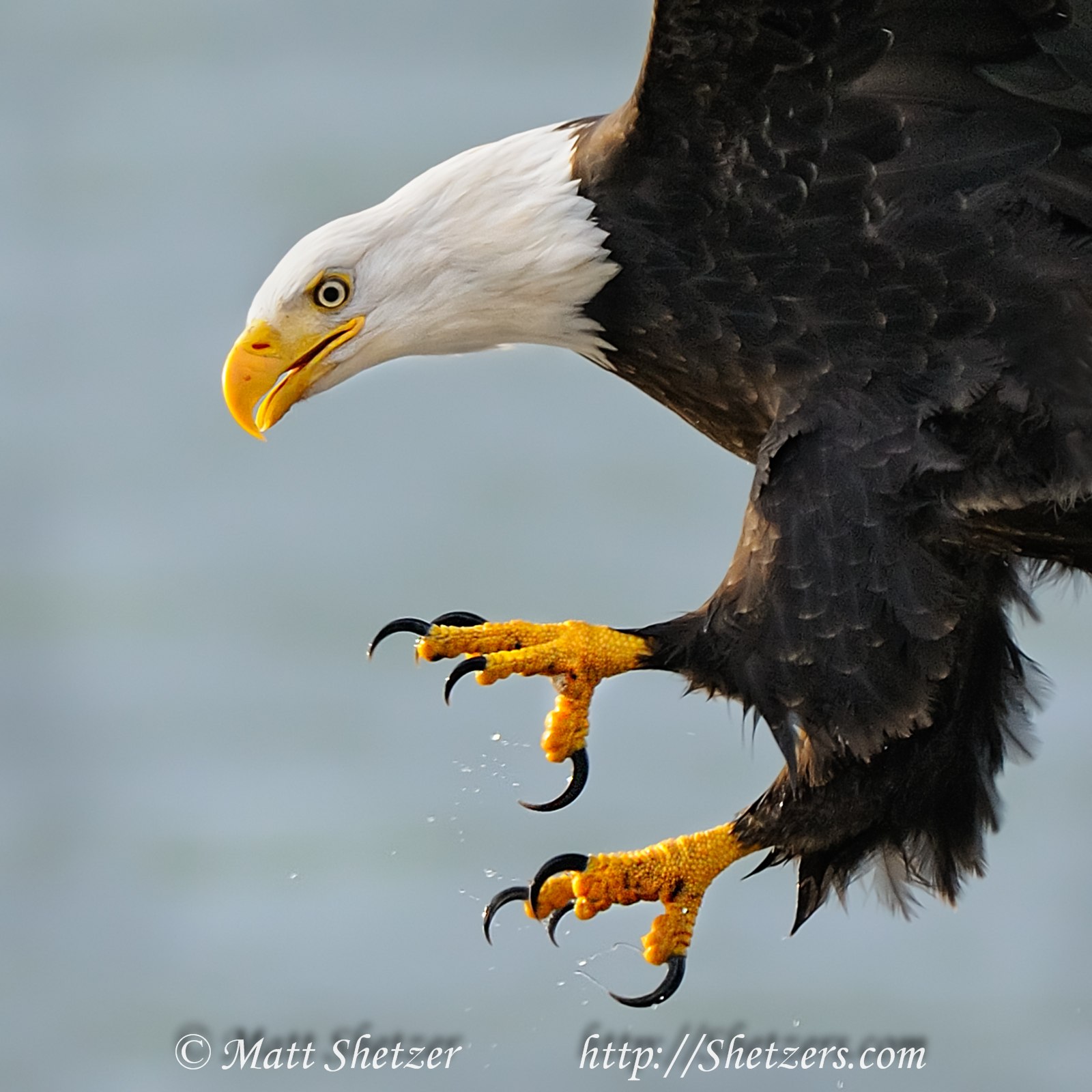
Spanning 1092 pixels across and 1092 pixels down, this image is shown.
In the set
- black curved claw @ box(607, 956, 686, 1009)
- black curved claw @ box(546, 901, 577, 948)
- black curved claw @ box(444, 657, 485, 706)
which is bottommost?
black curved claw @ box(607, 956, 686, 1009)

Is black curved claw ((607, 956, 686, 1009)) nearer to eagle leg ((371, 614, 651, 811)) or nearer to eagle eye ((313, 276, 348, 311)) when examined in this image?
eagle leg ((371, 614, 651, 811))

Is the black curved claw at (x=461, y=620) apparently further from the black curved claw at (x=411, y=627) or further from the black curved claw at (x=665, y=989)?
the black curved claw at (x=665, y=989)

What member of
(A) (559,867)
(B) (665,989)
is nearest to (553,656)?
(A) (559,867)

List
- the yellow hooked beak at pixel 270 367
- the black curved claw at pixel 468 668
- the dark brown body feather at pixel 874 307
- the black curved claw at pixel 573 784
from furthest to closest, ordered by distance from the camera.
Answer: the yellow hooked beak at pixel 270 367 → the black curved claw at pixel 573 784 → the black curved claw at pixel 468 668 → the dark brown body feather at pixel 874 307

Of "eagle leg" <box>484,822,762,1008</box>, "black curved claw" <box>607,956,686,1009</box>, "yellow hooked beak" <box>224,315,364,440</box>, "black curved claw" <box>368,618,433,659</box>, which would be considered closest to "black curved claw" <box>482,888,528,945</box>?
"eagle leg" <box>484,822,762,1008</box>

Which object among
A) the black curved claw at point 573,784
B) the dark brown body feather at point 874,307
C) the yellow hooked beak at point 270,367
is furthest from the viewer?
the yellow hooked beak at point 270,367

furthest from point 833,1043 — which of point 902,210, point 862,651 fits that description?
point 902,210

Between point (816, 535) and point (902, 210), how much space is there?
0.51 meters

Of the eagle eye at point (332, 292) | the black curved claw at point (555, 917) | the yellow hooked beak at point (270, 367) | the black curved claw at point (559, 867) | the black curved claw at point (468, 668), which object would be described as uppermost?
the eagle eye at point (332, 292)

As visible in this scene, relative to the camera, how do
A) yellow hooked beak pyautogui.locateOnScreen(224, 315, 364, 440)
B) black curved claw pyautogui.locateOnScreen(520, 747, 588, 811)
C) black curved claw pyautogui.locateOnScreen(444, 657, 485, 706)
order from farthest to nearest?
yellow hooked beak pyautogui.locateOnScreen(224, 315, 364, 440) → black curved claw pyautogui.locateOnScreen(520, 747, 588, 811) → black curved claw pyautogui.locateOnScreen(444, 657, 485, 706)

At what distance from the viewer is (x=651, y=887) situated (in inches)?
132

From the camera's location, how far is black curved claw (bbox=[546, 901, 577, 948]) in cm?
341

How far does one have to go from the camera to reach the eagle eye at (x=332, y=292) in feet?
11.8

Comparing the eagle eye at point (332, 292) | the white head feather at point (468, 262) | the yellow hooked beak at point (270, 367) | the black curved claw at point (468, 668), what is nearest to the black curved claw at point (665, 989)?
the black curved claw at point (468, 668)
